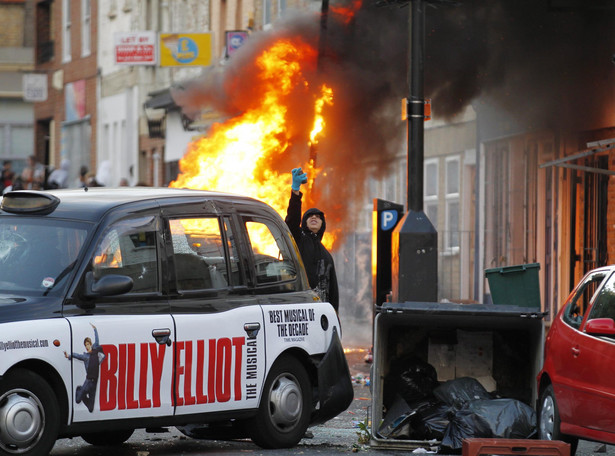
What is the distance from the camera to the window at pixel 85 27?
44938mm

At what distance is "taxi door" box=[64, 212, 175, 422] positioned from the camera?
923 cm

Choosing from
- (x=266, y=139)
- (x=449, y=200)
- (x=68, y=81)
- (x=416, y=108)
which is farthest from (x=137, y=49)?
(x=416, y=108)

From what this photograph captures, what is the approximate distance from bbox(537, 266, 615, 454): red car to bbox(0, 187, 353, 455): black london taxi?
4.81 feet

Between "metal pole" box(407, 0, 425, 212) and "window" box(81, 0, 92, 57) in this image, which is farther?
"window" box(81, 0, 92, 57)

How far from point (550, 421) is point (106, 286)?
10.8ft

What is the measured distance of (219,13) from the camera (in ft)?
117

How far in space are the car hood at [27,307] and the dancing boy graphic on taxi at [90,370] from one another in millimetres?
270

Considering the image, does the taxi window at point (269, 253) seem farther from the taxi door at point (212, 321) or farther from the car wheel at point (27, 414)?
the car wheel at point (27, 414)

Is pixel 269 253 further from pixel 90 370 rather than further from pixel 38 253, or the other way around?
pixel 90 370

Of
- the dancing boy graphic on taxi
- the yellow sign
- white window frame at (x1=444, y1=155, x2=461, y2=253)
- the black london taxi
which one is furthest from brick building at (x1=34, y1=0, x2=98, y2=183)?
the dancing boy graphic on taxi

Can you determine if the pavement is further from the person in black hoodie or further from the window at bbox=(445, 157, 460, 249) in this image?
the window at bbox=(445, 157, 460, 249)

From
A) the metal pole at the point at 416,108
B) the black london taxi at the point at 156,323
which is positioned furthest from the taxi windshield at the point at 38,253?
the metal pole at the point at 416,108

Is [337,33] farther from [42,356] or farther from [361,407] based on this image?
[42,356]

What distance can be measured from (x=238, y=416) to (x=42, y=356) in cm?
186
